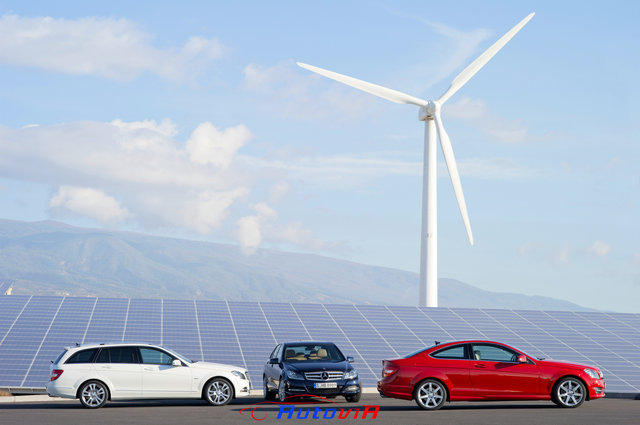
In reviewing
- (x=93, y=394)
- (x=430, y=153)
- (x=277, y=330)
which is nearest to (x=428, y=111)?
(x=430, y=153)

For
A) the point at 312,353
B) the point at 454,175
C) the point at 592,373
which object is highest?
the point at 454,175

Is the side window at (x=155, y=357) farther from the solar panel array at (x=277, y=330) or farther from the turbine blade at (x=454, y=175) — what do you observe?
the turbine blade at (x=454, y=175)

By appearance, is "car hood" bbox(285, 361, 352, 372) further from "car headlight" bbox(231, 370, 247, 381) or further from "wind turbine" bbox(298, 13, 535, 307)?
"wind turbine" bbox(298, 13, 535, 307)

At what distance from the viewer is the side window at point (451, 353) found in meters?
23.1

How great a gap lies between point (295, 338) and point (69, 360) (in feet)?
50.9

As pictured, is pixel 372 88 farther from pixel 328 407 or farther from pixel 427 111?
pixel 328 407

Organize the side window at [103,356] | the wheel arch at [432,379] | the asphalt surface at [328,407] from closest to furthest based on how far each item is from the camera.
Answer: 1. the asphalt surface at [328,407]
2. the wheel arch at [432,379]
3. the side window at [103,356]

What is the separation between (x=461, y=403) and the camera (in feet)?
83.7

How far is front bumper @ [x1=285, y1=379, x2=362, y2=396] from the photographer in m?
24.5

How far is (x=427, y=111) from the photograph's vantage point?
4997cm

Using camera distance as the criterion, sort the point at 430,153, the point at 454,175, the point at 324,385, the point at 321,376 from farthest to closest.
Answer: the point at 430,153
the point at 454,175
the point at 321,376
the point at 324,385

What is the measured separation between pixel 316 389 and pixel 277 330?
15.0 meters

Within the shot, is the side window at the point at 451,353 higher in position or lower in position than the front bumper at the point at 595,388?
higher

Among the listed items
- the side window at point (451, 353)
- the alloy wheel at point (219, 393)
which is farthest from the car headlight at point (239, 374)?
the side window at point (451, 353)
